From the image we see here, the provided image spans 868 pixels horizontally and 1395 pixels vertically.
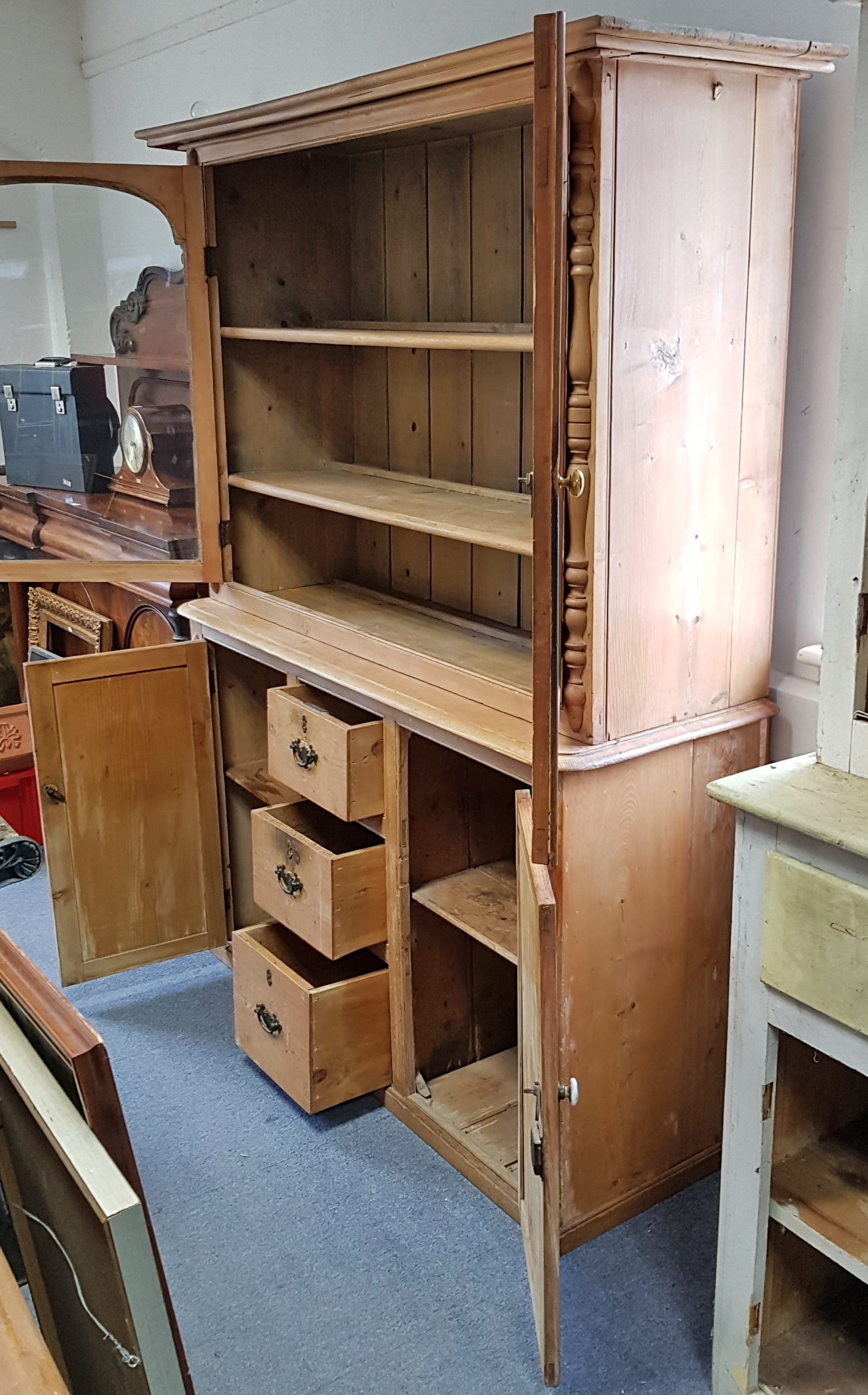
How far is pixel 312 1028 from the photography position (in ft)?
7.53

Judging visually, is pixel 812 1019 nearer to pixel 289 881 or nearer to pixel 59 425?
pixel 289 881

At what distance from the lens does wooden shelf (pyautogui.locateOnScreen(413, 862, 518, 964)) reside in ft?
7.04

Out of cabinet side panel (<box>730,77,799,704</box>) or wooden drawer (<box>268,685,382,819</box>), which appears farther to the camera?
wooden drawer (<box>268,685,382,819</box>)

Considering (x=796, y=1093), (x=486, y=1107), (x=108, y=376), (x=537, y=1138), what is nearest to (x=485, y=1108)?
(x=486, y=1107)

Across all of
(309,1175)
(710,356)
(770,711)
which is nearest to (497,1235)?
(309,1175)

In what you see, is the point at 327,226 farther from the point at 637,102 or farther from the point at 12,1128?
the point at 12,1128

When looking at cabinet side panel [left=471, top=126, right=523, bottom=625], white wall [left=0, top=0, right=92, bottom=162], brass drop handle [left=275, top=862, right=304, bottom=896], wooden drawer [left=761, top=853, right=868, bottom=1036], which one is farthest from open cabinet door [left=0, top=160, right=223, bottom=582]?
wooden drawer [left=761, top=853, right=868, bottom=1036]

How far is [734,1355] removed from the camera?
66.5 inches

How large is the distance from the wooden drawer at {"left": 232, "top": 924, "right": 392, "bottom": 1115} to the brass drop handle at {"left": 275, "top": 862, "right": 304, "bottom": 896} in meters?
0.14

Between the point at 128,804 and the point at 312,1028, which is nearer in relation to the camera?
the point at 312,1028

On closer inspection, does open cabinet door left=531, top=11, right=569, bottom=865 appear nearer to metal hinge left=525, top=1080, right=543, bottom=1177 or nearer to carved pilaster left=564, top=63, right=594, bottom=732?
carved pilaster left=564, top=63, right=594, bottom=732

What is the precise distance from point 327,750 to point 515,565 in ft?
1.74

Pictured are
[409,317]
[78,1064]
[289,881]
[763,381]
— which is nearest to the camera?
[78,1064]

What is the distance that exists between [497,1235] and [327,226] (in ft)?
6.88
